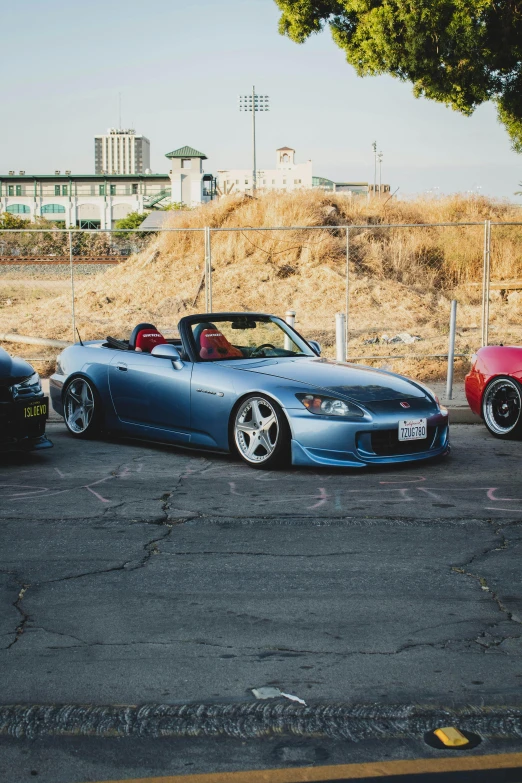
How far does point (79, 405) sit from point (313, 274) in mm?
15615

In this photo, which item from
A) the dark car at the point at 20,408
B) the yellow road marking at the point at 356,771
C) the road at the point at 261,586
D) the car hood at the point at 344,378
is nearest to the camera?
the yellow road marking at the point at 356,771

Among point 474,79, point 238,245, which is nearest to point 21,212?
point 238,245

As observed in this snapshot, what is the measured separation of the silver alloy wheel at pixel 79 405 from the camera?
9.64 meters

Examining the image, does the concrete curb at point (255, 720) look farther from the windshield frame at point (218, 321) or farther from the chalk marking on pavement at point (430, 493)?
the windshield frame at point (218, 321)

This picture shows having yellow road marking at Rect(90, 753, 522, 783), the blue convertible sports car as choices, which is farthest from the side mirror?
yellow road marking at Rect(90, 753, 522, 783)

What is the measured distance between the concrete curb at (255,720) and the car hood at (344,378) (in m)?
4.59

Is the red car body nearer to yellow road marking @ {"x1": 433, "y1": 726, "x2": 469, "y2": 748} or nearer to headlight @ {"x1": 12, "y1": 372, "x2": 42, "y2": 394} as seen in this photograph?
headlight @ {"x1": 12, "y1": 372, "x2": 42, "y2": 394}

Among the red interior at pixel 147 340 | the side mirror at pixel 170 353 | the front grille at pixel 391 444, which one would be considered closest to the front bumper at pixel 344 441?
the front grille at pixel 391 444

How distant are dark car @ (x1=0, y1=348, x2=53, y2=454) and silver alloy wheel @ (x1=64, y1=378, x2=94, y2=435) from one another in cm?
111

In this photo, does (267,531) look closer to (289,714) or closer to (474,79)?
(289,714)

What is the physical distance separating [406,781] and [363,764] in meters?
0.17

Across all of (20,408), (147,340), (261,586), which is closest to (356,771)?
(261,586)

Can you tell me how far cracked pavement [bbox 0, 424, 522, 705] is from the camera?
12.0 ft

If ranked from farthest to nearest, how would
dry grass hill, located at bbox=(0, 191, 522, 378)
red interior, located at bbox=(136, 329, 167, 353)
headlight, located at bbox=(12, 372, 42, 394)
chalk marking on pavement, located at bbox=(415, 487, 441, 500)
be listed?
dry grass hill, located at bbox=(0, 191, 522, 378), red interior, located at bbox=(136, 329, 167, 353), headlight, located at bbox=(12, 372, 42, 394), chalk marking on pavement, located at bbox=(415, 487, 441, 500)
